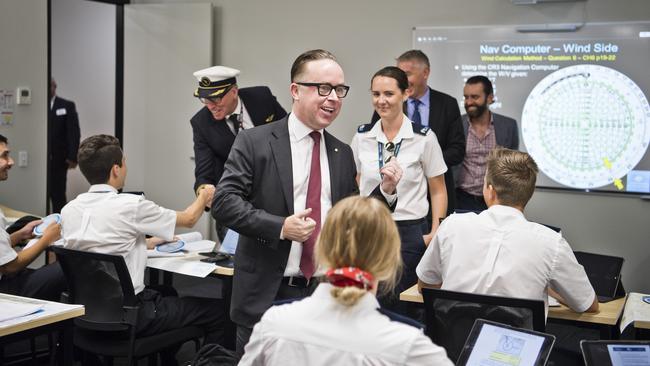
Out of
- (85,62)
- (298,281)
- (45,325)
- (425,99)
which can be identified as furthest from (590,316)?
(85,62)

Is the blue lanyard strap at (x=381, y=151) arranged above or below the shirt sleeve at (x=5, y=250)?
above

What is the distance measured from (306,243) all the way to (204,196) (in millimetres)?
1323

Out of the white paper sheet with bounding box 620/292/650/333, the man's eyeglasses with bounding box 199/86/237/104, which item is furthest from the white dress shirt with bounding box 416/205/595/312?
the man's eyeglasses with bounding box 199/86/237/104

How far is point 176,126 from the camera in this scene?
264 inches

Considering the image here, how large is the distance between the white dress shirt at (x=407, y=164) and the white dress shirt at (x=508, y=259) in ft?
3.50

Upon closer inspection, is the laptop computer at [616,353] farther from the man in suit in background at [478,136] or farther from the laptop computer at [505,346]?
the man in suit in background at [478,136]

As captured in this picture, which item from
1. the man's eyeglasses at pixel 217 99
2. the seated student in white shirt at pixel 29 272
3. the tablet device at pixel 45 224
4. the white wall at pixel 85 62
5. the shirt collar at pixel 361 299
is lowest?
the seated student in white shirt at pixel 29 272

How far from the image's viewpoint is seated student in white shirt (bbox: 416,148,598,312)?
7.72 feet

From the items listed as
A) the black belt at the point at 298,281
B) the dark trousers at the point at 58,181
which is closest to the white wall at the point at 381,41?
the dark trousers at the point at 58,181

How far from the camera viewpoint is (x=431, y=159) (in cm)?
364

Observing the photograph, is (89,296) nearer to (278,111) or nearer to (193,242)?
(193,242)

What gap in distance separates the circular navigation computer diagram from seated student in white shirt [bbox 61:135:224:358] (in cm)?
313

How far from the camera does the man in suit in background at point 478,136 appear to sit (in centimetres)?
500

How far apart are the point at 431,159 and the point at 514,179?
47.4 inches
